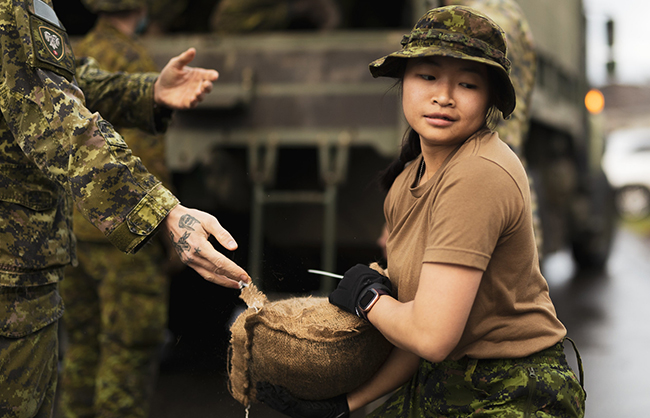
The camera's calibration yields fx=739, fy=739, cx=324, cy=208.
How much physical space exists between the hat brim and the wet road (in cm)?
86

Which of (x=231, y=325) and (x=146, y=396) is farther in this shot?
(x=146, y=396)

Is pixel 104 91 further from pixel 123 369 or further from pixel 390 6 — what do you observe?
pixel 390 6

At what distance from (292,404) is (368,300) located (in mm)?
347

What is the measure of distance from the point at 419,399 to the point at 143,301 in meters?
1.97

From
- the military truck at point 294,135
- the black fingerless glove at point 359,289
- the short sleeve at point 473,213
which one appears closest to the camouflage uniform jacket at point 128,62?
the military truck at point 294,135

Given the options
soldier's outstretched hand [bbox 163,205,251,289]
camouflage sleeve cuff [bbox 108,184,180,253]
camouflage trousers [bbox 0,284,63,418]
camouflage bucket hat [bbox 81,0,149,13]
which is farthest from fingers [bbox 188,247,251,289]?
camouflage bucket hat [bbox 81,0,149,13]

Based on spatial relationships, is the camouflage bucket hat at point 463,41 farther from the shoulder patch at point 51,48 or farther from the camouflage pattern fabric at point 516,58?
the camouflage pattern fabric at point 516,58

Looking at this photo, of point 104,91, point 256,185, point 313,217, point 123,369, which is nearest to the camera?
point 104,91

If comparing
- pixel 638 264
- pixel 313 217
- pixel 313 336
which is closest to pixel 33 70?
pixel 313 336

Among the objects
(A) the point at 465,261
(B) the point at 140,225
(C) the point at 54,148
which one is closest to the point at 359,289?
(A) the point at 465,261

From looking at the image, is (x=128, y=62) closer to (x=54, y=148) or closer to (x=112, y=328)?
(x=112, y=328)

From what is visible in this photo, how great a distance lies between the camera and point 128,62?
138 inches

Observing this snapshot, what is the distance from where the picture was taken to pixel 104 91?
2453mm

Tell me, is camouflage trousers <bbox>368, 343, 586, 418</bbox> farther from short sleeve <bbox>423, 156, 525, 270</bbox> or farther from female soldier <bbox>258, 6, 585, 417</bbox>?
short sleeve <bbox>423, 156, 525, 270</bbox>
